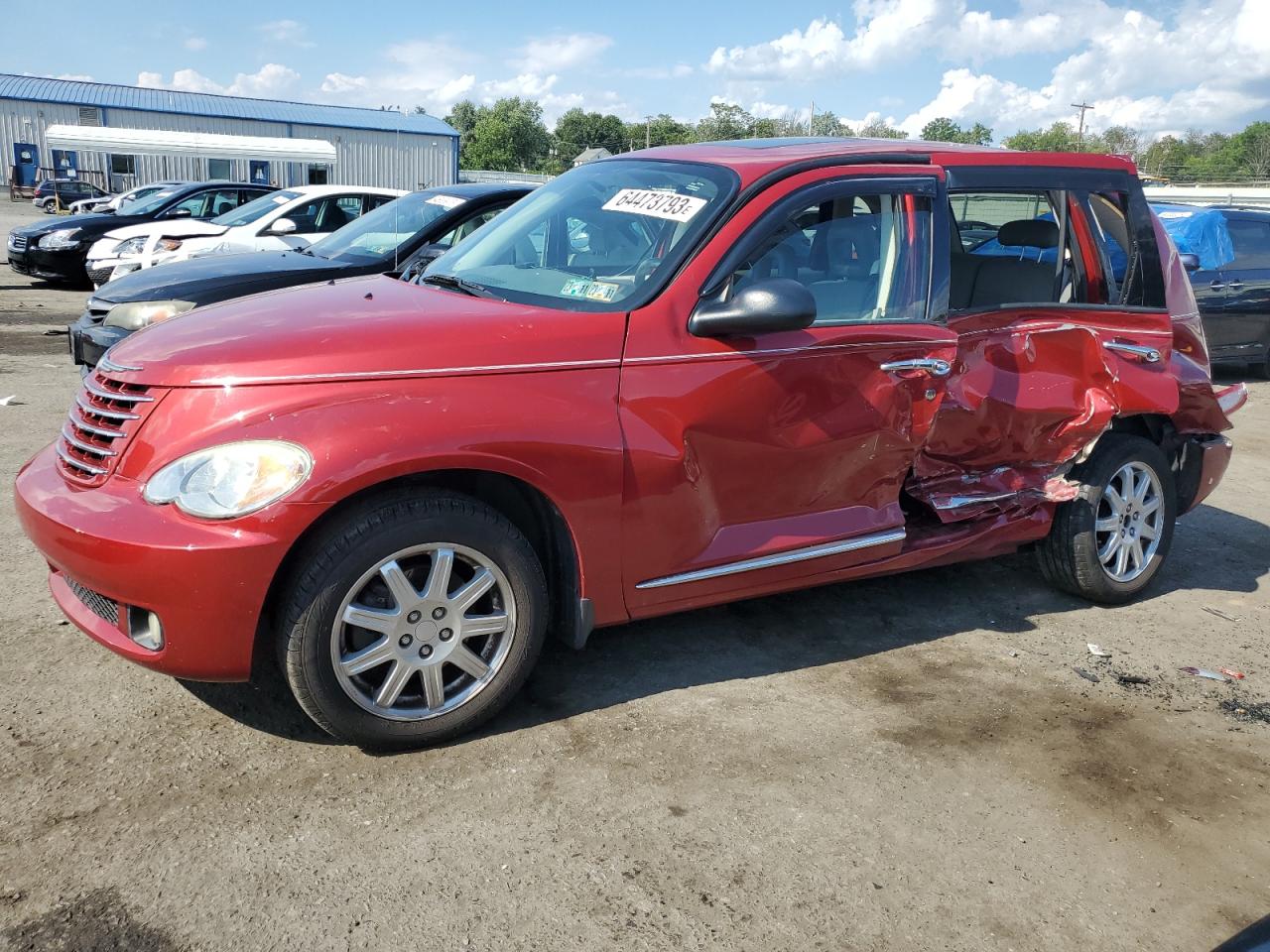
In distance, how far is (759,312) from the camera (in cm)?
351

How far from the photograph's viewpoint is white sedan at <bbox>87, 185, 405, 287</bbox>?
10.7 meters

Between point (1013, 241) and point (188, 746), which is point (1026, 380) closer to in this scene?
point (1013, 241)

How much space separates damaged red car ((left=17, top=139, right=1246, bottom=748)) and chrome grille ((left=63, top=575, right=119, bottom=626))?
0.02m

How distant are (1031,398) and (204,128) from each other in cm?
5873

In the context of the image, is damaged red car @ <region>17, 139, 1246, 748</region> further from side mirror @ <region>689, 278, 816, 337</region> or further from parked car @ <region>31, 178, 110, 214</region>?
parked car @ <region>31, 178, 110, 214</region>

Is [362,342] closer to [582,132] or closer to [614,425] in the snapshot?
[614,425]

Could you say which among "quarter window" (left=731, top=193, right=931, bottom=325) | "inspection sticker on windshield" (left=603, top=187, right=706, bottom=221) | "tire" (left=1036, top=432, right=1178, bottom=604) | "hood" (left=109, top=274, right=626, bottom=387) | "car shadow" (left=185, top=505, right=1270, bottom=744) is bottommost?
"car shadow" (left=185, top=505, right=1270, bottom=744)

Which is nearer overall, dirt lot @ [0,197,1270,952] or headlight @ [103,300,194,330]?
dirt lot @ [0,197,1270,952]

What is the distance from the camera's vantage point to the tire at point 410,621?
10.2 feet

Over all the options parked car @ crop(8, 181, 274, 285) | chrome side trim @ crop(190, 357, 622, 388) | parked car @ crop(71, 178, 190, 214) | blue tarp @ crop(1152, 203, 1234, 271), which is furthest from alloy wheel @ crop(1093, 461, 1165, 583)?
parked car @ crop(71, 178, 190, 214)

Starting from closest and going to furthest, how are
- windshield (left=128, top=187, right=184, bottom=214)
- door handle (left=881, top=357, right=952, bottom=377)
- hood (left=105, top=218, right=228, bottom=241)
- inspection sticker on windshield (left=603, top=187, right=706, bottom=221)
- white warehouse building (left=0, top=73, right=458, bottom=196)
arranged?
1. inspection sticker on windshield (left=603, top=187, right=706, bottom=221)
2. door handle (left=881, top=357, right=952, bottom=377)
3. hood (left=105, top=218, right=228, bottom=241)
4. windshield (left=128, top=187, right=184, bottom=214)
5. white warehouse building (left=0, top=73, right=458, bottom=196)

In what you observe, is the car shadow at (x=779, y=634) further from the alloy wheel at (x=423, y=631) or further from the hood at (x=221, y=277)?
the hood at (x=221, y=277)

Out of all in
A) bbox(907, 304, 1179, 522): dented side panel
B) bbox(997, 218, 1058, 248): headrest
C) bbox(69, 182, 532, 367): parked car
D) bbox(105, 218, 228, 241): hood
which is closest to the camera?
bbox(907, 304, 1179, 522): dented side panel

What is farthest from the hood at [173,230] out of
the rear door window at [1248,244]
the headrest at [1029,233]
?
the rear door window at [1248,244]
